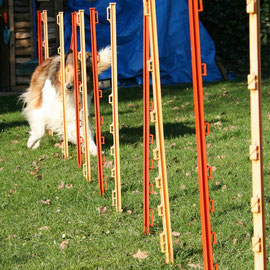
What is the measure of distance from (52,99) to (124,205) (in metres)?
3.27

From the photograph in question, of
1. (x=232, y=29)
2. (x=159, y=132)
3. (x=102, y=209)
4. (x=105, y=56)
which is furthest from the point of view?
(x=232, y=29)

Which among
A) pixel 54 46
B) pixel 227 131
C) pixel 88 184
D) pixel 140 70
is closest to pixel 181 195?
pixel 88 184

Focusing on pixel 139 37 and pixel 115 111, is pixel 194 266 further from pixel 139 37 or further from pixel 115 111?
pixel 139 37

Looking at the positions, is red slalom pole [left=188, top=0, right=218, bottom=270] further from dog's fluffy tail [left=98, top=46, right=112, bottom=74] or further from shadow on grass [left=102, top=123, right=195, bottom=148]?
shadow on grass [left=102, top=123, right=195, bottom=148]

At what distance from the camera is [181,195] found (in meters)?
5.92

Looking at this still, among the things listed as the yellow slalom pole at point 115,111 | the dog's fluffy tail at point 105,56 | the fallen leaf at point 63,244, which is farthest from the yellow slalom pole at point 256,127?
the dog's fluffy tail at point 105,56

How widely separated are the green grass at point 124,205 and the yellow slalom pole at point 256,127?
1193mm

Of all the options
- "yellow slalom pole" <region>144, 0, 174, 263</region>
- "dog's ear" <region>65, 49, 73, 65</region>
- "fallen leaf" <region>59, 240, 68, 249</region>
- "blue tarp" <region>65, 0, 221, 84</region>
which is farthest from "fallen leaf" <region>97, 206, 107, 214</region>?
"blue tarp" <region>65, 0, 221, 84</region>

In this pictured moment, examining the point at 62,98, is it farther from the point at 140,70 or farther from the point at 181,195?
the point at 140,70

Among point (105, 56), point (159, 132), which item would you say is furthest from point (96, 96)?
point (105, 56)

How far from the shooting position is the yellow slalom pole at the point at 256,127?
278cm

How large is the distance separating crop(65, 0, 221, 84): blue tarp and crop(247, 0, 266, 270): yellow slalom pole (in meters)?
12.4

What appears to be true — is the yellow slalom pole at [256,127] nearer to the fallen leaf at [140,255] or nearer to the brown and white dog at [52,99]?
the fallen leaf at [140,255]

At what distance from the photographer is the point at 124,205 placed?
571cm
